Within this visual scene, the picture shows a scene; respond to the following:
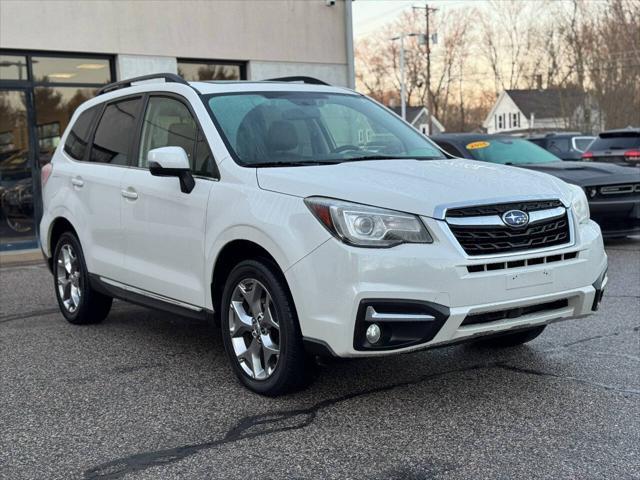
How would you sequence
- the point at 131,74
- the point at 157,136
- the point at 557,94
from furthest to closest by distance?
the point at 557,94
the point at 131,74
the point at 157,136

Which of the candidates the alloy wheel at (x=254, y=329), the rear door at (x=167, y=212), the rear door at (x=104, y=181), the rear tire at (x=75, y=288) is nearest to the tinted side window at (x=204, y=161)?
the rear door at (x=167, y=212)

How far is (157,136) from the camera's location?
18.4ft

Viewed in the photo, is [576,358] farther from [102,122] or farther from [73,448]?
[102,122]

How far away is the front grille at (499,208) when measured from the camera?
13.2 feet

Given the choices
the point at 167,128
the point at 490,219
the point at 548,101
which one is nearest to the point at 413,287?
the point at 490,219

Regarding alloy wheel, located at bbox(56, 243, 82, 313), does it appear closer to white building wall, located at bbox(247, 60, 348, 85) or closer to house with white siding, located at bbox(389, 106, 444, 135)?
white building wall, located at bbox(247, 60, 348, 85)

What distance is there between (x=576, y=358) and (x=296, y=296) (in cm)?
213

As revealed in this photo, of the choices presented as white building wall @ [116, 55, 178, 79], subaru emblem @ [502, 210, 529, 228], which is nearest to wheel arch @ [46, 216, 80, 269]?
subaru emblem @ [502, 210, 529, 228]

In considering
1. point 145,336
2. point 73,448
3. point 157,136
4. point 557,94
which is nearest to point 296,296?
point 73,448

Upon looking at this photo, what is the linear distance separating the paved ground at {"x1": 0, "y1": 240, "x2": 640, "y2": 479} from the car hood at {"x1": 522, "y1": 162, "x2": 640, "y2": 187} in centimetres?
401

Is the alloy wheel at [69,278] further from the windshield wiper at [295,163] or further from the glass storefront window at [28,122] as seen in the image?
the glass storefront window at [28,122]

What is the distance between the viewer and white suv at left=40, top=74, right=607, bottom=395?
3.93 meters

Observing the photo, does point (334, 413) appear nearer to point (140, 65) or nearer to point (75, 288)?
point (75, 288)

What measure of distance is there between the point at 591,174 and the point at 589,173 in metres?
0.04
